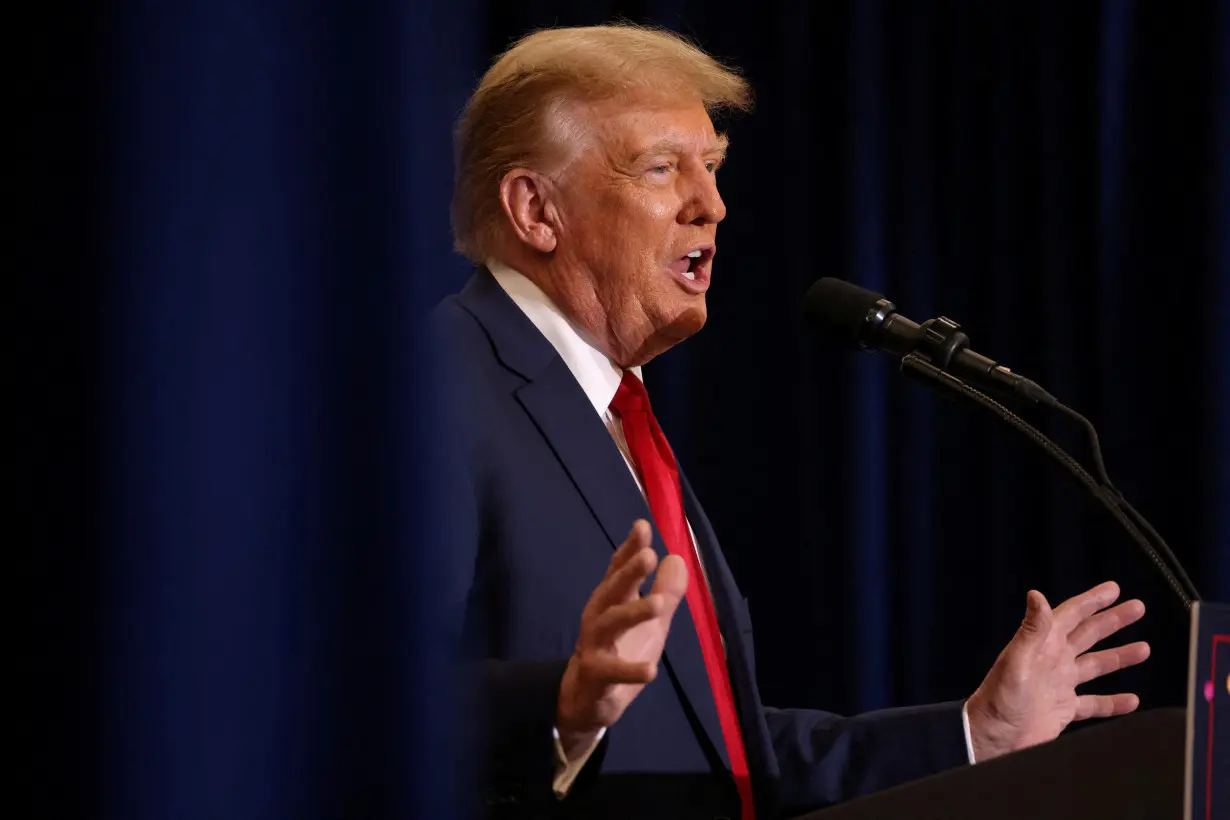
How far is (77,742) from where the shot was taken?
0.51m

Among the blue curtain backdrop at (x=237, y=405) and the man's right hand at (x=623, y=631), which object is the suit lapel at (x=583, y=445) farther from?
the blue curtain backdrop at (x=237, y=405)

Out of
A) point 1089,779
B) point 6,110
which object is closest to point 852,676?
point 1089,779

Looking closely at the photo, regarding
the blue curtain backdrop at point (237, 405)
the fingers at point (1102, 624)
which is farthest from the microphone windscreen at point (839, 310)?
the blue curtain backdrop at point (237, 405)

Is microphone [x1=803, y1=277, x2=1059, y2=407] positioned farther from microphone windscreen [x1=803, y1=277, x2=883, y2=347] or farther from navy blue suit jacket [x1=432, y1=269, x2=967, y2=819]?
navy blue suit jacket [x1=432, y1=269, x2=967, y2=819]

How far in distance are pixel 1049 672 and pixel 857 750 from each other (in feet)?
0.90

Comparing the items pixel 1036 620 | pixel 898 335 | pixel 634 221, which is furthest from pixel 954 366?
pixel 634 221

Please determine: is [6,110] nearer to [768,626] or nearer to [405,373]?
[405,373]

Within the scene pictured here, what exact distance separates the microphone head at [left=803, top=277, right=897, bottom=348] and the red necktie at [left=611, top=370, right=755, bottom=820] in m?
0.29

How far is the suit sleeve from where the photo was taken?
1533 millimetres

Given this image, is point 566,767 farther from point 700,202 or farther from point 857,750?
point 700,202

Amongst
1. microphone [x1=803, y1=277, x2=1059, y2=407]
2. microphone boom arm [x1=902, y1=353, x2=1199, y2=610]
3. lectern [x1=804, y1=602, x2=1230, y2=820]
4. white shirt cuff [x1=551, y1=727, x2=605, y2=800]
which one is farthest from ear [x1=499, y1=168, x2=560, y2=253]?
lectern [x1=804, y1=602, x2=1230, y2=820]

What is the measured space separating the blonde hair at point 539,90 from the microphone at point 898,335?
44cm

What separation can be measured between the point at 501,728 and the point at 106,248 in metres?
0.72

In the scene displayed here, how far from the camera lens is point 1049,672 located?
144cm
